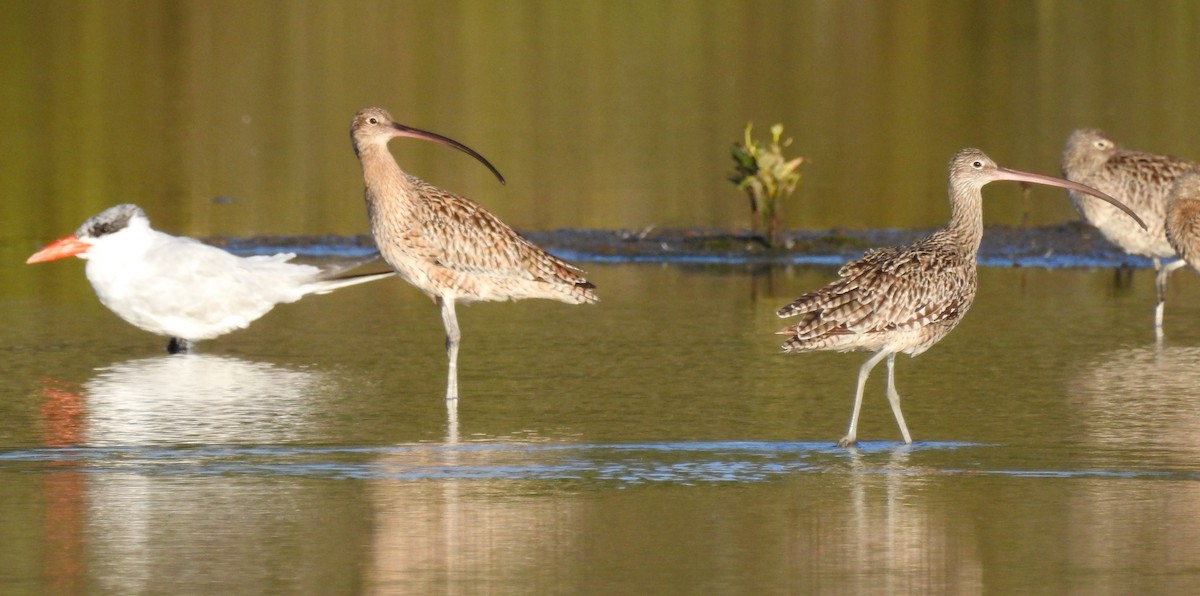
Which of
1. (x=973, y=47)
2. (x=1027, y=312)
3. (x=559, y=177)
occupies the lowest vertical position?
(x=1027, y=312)

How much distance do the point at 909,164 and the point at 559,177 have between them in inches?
130

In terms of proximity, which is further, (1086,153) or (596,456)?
(1086,153)

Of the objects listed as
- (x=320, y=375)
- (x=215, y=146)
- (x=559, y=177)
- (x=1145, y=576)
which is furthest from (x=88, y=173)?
(x=1145, y=576)

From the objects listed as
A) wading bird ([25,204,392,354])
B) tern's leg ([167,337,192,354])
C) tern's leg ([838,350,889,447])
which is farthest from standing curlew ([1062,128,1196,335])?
tern's leg ([167,337,192,354])

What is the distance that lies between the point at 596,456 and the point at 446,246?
2.53m

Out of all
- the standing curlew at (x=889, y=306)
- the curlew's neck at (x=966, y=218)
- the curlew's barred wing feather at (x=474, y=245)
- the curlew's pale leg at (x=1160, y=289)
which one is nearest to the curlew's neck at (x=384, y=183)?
the curlew's barred wing feather at (x=474, y=245)

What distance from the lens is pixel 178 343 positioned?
11.4 m

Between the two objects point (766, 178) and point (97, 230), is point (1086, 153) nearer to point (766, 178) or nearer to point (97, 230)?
point (766, 178)

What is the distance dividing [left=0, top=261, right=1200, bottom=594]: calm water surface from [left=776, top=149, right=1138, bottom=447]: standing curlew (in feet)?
1.24

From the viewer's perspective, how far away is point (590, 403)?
31.0 ft

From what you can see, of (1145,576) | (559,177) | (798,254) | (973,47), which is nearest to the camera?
(1145,576)

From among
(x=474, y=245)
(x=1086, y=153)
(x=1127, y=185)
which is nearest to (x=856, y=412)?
(x=474, y=245)

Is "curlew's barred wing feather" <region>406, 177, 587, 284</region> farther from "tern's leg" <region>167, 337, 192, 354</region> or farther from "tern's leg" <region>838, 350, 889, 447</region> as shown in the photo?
"tern's leg" <region>838, 350, 889, 447</region>

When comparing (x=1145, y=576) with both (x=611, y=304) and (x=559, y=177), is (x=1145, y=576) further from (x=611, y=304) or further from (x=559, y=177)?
(x=559, y=177)
